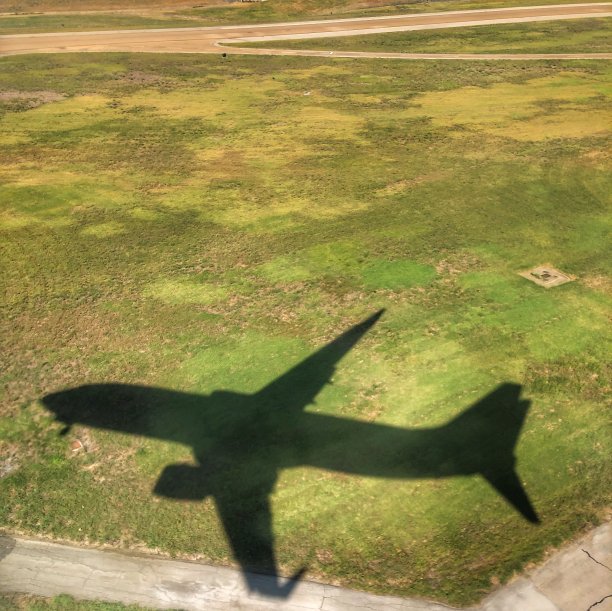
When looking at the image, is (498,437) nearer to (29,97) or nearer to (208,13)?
(29,97)

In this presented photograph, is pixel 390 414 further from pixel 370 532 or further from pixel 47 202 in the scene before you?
pixel 47 202

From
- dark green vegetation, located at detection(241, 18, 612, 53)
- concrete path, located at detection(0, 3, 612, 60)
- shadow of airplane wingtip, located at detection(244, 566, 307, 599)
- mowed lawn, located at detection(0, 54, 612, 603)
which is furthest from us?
concrete path, located at detection(0, 3, 612, 60)

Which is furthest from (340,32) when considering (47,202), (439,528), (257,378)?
(439,528)

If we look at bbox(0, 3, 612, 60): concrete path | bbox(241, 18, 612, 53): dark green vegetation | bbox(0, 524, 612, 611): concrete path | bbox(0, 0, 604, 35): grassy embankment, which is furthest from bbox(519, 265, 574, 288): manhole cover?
bbox(0, 0, 604, 35): grassy embankment

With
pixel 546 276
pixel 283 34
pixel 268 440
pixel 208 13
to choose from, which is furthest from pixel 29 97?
pixel 268 440

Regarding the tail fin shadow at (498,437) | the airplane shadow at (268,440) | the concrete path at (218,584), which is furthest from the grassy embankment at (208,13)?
the concrete path at (218,584)

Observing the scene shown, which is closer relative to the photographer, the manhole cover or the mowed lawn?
the mowed lawn

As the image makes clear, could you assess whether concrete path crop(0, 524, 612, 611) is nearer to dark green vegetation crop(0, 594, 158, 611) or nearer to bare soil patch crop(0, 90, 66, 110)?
dark green vegetation crop(0, 594, 158, 611)
